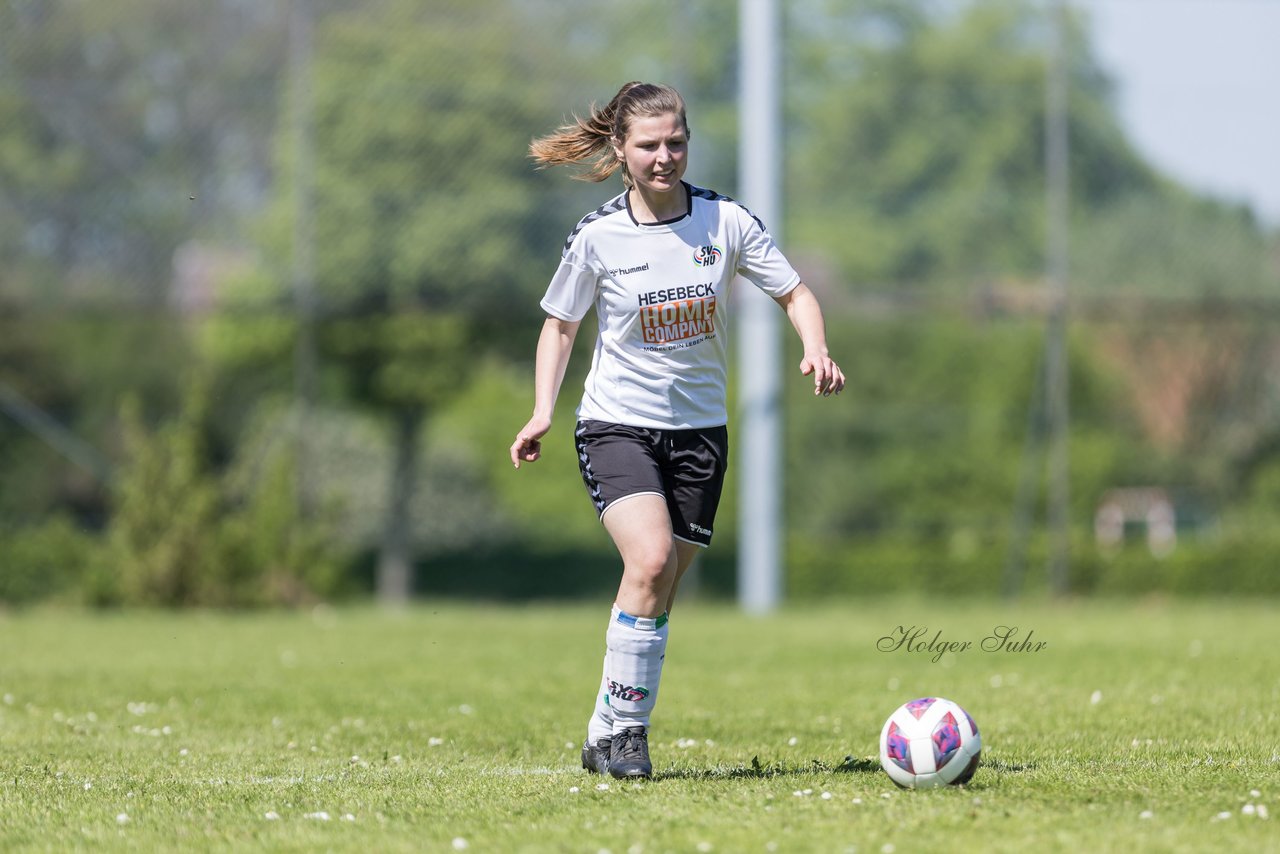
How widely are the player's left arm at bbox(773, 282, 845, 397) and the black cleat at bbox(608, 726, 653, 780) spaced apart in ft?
4.09

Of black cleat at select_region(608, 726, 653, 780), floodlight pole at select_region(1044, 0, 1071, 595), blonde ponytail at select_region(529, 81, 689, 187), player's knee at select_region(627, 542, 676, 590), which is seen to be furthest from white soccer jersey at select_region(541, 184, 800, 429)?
floodlight pole at select_region(1044, 0, 1071, 595)

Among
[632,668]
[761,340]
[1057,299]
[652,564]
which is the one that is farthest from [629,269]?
[1057,299]

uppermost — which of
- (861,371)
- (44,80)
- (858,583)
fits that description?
(44,80)

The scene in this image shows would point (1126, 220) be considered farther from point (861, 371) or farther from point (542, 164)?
point (542, 164)

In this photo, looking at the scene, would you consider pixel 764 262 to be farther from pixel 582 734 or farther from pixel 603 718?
pixel 582 734

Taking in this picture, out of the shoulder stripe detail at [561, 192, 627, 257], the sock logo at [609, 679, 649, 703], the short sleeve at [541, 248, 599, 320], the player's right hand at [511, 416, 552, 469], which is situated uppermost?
the shoulder stripe detail at [561, 192, 627, 257]

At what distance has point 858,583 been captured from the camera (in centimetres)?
1806

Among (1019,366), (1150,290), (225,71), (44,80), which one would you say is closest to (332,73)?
(225,71)

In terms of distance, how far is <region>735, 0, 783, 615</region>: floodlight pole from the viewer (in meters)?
15.7

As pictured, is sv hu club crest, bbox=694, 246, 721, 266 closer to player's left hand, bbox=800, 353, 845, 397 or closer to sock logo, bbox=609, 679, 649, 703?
player's left hand, bbox=800, 353, 845, 397

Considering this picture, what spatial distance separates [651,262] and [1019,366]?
2011 centimetres

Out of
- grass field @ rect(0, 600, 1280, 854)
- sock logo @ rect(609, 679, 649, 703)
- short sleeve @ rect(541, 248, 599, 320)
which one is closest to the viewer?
grass field @ rect(0, 600, 1280, 854)

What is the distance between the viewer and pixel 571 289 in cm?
543

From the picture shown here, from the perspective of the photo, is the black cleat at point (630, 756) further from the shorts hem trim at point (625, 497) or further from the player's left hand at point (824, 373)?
the player's left hand at point (824, 373)
